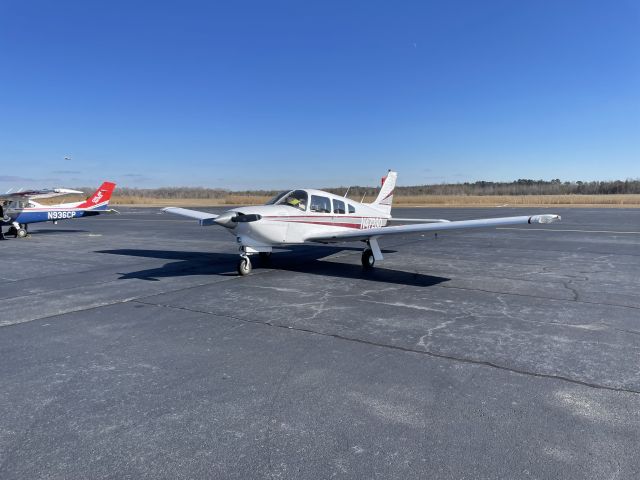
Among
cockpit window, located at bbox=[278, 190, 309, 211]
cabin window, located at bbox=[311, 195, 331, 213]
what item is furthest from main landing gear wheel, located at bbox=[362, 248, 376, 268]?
cockpit window, located at bbox=[278, 190, 309, 211]

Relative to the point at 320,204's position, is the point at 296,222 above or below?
below

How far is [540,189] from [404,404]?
375 ft

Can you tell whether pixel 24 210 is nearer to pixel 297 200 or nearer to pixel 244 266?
pixel 244 266

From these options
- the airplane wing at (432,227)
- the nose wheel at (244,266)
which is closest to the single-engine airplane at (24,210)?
the nose wheel at (244,266)

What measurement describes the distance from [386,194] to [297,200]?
562 centimetres

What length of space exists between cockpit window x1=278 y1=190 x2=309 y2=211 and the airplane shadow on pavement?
5.72 feet

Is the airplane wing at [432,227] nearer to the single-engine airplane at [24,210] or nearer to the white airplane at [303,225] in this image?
the white airplane at [303,225]

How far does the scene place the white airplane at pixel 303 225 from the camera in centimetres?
1016

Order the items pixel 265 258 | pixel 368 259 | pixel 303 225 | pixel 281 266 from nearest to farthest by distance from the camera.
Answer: pixel 303 225 < pixel 368 259 < pixel 281 266 < pixel 265 258

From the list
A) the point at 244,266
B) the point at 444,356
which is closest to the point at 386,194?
the point at 244,266

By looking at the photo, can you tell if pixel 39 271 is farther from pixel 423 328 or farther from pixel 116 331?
pixel 423 328

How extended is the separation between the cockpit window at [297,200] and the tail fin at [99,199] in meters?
17.6

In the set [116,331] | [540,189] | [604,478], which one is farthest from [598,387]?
[540,189]

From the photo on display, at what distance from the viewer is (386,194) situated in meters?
16.0
